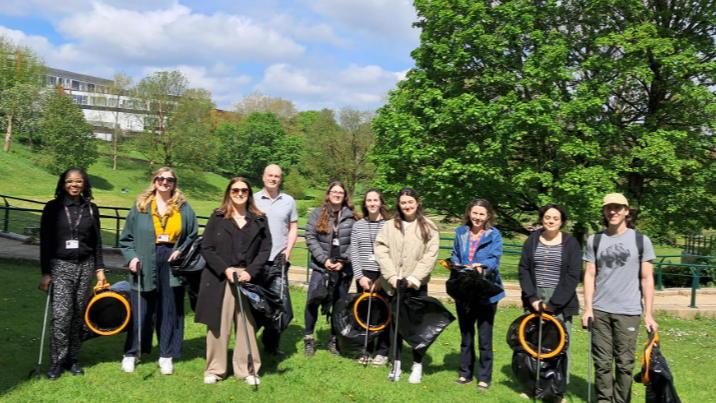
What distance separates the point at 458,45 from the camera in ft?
53.5

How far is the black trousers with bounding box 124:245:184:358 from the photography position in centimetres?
523

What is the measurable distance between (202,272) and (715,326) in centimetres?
820

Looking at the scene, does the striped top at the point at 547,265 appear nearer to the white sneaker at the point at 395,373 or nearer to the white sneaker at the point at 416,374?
the white sneaker at the point at 416,374

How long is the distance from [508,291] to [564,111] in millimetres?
5717

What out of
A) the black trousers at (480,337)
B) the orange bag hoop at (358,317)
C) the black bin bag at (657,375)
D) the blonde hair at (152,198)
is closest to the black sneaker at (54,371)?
the blonde hair at (152,198)

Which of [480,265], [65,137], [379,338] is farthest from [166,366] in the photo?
[65,137]

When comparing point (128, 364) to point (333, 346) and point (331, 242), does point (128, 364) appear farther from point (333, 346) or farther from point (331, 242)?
point (331, 242)

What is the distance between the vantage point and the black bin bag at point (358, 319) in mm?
5727

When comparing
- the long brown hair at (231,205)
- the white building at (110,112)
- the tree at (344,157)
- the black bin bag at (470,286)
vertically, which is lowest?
the black bin bag at (470,286)

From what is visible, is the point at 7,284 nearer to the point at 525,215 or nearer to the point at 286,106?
the point at 525,215

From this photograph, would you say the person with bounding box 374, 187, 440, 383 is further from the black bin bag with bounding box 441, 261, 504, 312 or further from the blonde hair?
the blonde hair

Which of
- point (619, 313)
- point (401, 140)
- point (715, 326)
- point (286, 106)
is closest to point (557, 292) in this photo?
point (619, 313)

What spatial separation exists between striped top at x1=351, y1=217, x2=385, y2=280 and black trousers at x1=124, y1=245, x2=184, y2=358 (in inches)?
68.1

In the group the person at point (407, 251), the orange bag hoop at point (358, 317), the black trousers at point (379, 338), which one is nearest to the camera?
the person at point (407, 251)
